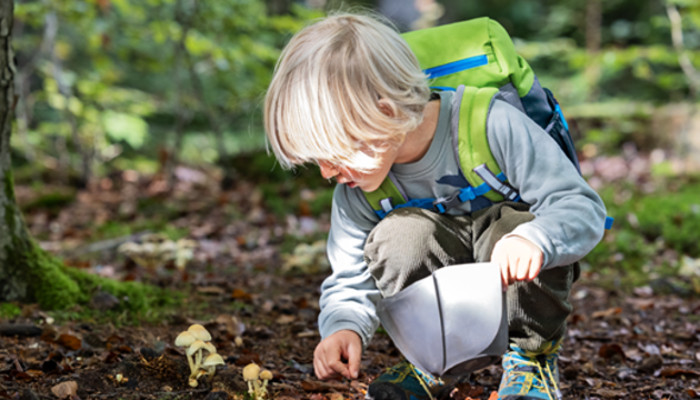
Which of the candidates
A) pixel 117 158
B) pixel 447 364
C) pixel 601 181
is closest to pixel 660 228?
pixel 601 181

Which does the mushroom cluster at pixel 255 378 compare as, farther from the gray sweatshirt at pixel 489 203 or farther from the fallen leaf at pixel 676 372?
the fallen leaf at pixel 676 372

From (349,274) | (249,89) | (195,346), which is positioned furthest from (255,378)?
(249,89)

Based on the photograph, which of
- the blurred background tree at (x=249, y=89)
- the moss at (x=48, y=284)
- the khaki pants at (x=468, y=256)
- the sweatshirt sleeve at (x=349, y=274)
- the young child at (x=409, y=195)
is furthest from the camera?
Answer: the blurred background tree at (x=249, y=89)

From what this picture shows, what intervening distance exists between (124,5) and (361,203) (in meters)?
4.69

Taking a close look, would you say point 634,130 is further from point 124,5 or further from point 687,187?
point 124,5

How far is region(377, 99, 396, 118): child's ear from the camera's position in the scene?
165 cm

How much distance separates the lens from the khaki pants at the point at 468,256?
173cm

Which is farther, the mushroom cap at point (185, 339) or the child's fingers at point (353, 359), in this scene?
the mushroom cap at point (185, 339)

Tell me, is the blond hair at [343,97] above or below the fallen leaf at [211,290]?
above

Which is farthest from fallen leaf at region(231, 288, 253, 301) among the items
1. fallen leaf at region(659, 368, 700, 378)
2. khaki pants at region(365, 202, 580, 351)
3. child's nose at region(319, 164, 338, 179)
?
fallen leaf at region(659, 368, 700, 378)

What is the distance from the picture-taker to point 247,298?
3.09 m

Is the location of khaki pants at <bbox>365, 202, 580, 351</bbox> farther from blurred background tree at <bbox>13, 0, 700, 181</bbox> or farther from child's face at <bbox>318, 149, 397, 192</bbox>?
blurred background tree at <bbox>13, 0, 700, 181</bbox>

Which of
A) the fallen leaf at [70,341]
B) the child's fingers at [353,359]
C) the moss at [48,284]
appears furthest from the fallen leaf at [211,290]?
the child's fingers at [353,359]

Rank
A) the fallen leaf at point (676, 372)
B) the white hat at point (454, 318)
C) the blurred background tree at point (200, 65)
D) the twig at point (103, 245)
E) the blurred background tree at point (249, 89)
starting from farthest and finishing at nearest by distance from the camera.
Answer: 1. the blurred background tree at point (200, 65)
2. the blurred background tree at point (249, 89)
3. the twig at point (103, 245)
4. the fallen leaf at point (676, 372)
5. the white hat at point (454, 318)
